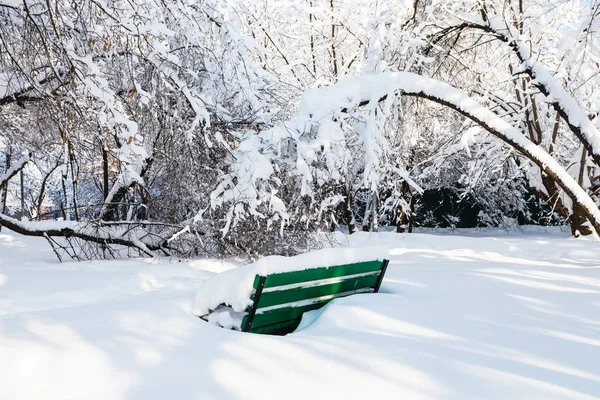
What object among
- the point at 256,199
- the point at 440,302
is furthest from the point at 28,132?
the point at 440,302

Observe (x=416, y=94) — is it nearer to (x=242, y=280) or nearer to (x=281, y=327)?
(x=281, y=327)

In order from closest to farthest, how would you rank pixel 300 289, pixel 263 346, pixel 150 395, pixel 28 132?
pixel 150 395 < pixel 263 346 < pixel 300 289 < pixel 28 132

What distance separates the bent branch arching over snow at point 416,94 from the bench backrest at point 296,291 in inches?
104

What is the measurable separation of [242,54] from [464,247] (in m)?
6.01

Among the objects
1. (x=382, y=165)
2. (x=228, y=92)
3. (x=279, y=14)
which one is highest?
(x=279, y=14)

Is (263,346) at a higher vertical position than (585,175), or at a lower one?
lower

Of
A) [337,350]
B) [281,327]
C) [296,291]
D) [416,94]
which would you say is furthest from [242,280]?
[416,94]

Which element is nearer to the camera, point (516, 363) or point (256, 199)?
point (516, 363)

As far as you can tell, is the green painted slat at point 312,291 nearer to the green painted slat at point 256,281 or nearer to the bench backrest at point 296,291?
the bench backrest at point 296,291

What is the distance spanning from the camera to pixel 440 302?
11.5ft

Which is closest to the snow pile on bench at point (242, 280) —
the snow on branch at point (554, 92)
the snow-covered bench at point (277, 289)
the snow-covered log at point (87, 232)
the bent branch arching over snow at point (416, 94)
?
the snow-covered bench at point (277, 289)

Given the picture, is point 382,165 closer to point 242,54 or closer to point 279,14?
point 242,54

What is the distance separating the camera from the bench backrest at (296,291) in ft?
9.69

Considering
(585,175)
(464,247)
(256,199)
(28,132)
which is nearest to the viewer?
(256,199)
